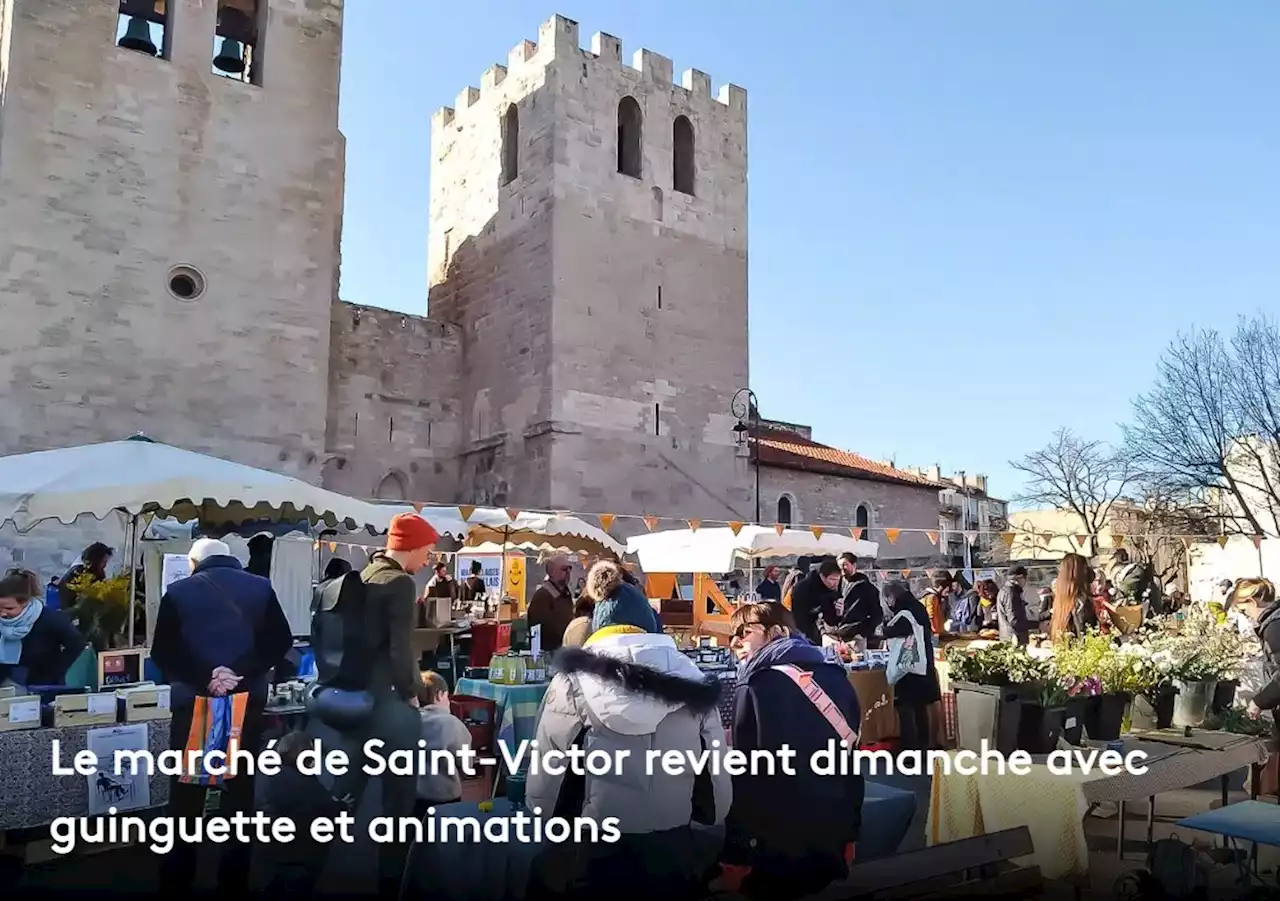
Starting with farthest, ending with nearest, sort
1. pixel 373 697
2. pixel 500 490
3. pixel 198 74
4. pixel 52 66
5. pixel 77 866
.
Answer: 1. pixel 500 490
2. pixel 198 74
3. pixel 52 66
4. pixel 77 866
5. pixel 373 697

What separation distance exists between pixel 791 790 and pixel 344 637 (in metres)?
1.78

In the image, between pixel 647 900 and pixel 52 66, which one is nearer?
pixel 647 900

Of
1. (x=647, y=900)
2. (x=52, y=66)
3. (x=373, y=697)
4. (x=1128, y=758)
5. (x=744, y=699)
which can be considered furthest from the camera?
(x=52, y=66)

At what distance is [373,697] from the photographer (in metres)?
3.72

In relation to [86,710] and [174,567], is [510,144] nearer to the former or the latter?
[174,567]

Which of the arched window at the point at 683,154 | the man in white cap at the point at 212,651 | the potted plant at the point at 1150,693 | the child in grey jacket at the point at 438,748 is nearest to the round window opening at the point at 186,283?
the arched window at the point at 683,154

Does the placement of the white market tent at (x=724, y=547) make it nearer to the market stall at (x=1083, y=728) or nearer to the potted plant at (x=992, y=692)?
the market stall at (x=1083, y=728)

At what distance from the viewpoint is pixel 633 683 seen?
316 cm

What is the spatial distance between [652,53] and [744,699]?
20779 mm

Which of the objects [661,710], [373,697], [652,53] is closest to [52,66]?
[652,53]

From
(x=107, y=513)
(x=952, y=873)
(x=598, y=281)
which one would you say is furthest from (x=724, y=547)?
(x=598, y=281)

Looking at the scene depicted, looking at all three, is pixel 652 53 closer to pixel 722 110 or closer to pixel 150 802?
pixel 722 110

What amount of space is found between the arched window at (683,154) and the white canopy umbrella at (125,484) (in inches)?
646

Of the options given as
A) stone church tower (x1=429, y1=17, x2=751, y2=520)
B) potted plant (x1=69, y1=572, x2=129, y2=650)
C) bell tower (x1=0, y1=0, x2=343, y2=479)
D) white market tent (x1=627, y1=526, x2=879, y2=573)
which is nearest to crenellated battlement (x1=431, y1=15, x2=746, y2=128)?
stone church tower (x1=429, y1=17, x2=751, y2=520)
